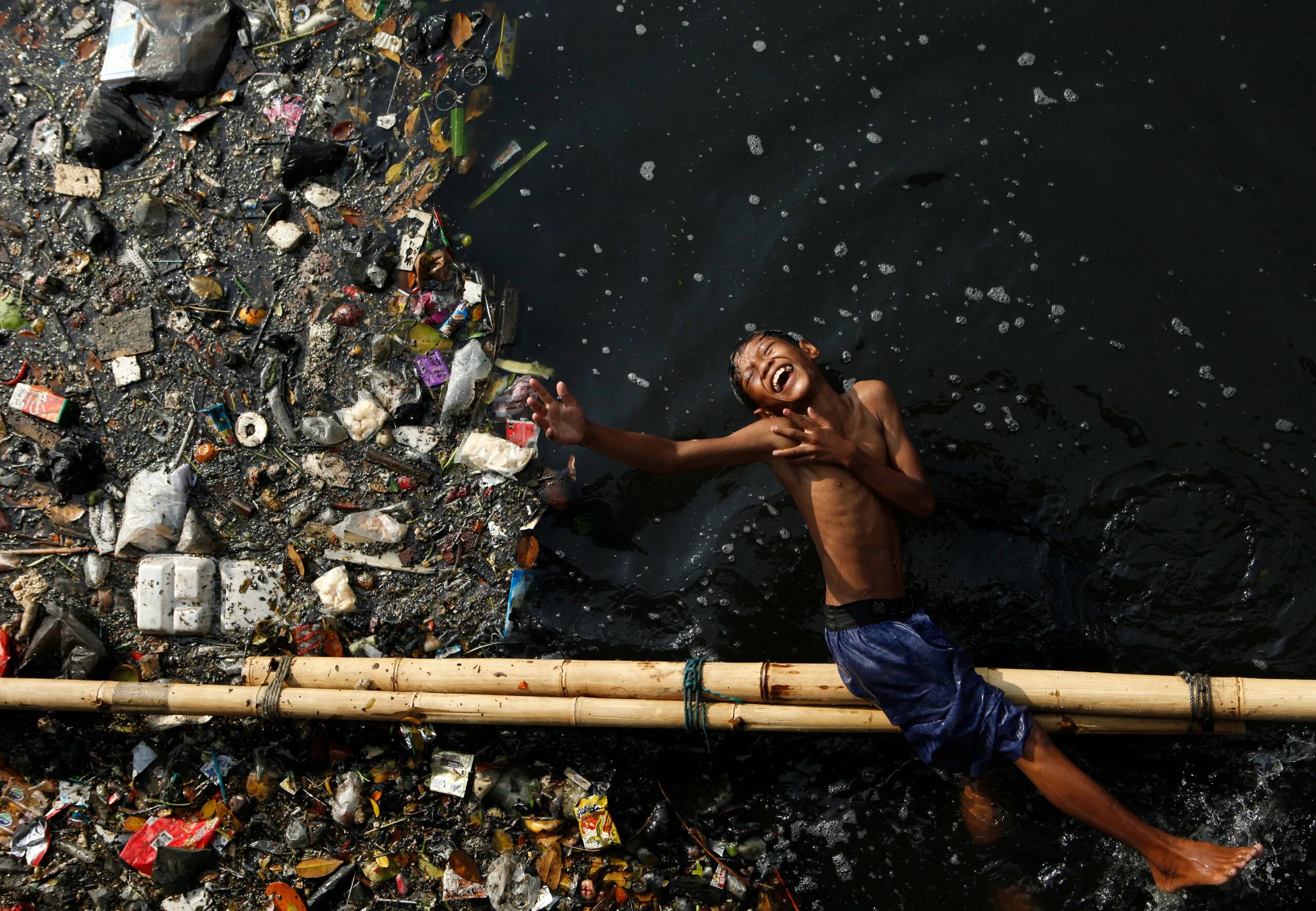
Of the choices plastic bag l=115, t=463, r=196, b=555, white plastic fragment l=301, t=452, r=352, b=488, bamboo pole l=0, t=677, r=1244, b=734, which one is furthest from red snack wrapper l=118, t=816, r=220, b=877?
white plastic fragment l=301, t=452, r=352, b=488

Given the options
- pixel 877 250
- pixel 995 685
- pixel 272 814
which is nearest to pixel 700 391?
pixel 877 250

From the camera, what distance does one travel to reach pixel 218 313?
4.39 metres

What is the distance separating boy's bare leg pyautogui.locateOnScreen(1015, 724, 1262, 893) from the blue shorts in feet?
0.29

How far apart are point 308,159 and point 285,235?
367 mm

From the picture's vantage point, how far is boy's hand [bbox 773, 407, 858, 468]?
10.6 ft

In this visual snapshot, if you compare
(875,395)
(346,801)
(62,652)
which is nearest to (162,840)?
(346,801)

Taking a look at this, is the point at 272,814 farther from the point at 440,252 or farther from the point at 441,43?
the point at 441,43

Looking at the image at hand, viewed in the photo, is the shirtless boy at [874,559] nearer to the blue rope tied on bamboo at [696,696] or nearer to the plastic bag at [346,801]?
the blue rope tied on bamboo at [696,696]

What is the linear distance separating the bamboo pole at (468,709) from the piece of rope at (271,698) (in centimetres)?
1

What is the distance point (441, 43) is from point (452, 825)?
3.53 m

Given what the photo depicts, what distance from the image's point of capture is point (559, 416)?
10.5 ft

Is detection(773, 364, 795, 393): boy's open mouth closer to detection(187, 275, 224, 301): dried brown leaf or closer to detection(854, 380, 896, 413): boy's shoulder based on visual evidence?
detection(854, 380, 896, 413): boy's shoulder

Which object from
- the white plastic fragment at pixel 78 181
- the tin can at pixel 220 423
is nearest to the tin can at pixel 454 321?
the tin can at pixel 220 423

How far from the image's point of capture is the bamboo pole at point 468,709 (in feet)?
11.5
